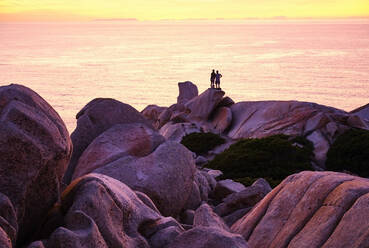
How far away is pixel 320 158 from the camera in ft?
97.7

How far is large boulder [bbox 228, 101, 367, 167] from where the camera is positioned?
3136cm

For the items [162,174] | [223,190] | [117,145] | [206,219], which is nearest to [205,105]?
[223,190]

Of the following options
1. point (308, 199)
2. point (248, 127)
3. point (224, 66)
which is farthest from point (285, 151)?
point (224, 66)

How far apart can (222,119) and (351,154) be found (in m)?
13.1

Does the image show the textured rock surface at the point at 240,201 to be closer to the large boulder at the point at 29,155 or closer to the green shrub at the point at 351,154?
the large boulder at the point at 29,155

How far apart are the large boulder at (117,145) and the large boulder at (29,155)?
5.23 meters

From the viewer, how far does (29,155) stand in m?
8.00

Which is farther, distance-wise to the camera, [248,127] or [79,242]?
[248,127]

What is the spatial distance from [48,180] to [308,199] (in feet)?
15.6

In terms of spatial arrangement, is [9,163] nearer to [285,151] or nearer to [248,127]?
[285,151]

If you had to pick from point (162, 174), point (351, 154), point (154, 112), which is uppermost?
point (162, 174)

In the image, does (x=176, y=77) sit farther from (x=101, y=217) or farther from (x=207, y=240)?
(x=207, y=240)

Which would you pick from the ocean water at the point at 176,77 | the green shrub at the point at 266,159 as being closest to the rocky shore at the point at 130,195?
the green shrub at the point at 266,159

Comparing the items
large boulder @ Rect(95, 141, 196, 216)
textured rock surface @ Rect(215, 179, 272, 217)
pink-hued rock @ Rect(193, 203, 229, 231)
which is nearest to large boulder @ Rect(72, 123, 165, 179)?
large boulder @ Rect(95, 141, 196, 216)
